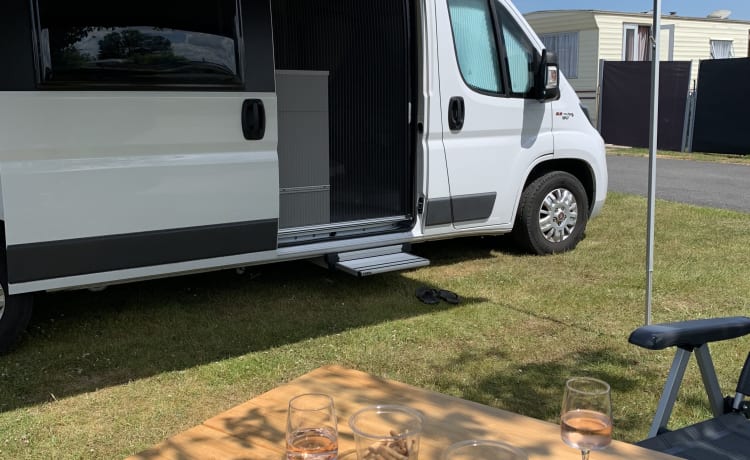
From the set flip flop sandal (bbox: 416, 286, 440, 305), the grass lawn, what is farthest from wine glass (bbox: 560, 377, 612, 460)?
flip flop sandal (bbox: 416, 286, 440, 305)

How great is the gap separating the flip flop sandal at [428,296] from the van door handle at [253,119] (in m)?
1.63

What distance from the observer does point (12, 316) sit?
414 centimetres

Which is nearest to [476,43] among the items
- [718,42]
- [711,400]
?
[711,400]

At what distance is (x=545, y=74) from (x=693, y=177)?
25.8 ft

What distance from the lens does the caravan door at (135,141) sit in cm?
381

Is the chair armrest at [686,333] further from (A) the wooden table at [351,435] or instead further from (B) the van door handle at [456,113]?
(B) the van door handle at [456,113]

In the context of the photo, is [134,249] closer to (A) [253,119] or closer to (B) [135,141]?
(B) [135,141]

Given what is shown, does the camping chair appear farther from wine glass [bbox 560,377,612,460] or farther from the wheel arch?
the wheel arch

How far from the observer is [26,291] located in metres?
3.88

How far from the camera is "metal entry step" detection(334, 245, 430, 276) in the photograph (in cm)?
511

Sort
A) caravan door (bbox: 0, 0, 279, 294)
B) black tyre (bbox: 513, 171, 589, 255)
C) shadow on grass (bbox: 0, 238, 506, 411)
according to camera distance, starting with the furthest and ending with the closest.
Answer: black tyre (bbox: 513, 171, 589, 255) → shadow on grass (bbox: 0, 238, 506, 411) → caravan door (bbox: 0, 0, 279, 294)

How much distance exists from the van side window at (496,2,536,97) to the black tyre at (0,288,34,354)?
3.79m

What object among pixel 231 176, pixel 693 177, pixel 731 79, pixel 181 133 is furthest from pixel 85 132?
pixel 731 79

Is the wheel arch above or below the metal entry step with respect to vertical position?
above
